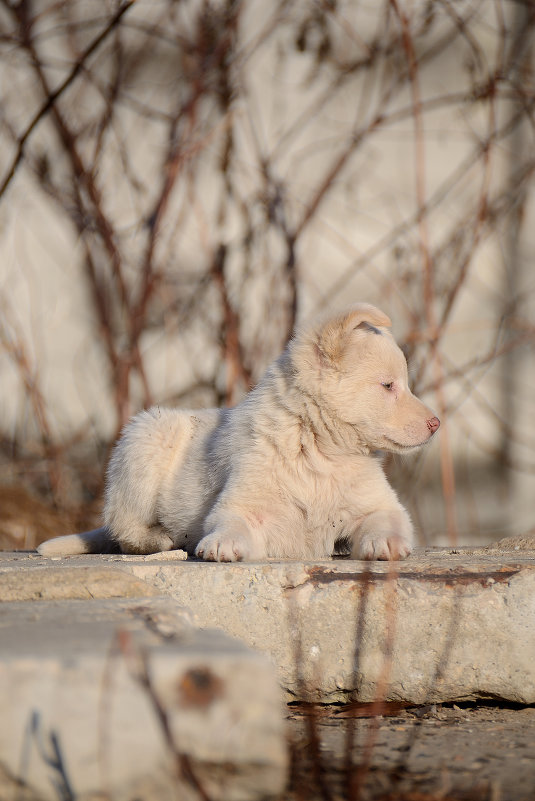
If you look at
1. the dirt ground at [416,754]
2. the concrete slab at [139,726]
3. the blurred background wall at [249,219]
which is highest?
the blurred background wall at [249,219]

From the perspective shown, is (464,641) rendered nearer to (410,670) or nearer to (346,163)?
(410,670)

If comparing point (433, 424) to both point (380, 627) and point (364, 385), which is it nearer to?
point (364, 385)

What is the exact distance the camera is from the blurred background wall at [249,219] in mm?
5602

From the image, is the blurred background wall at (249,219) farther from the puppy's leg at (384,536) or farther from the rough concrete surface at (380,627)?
the rough concrete surface at (380,627)

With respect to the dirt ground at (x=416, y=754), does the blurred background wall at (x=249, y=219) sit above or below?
above

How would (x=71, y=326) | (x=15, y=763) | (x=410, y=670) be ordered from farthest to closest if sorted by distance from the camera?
(x=71, y=326), (x=410, y=670), (x=15, y=763)

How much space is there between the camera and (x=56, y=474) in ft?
18.7

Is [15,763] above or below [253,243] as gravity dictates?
below

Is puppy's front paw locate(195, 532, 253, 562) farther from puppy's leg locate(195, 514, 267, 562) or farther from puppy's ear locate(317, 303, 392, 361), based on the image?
puppy's ear locate(317, 303, 392, 361)

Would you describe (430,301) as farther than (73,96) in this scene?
No

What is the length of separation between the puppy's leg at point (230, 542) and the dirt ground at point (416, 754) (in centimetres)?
52

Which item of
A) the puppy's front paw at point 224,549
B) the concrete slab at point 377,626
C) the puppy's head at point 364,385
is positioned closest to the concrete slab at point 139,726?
the concrete slab at point 377,626

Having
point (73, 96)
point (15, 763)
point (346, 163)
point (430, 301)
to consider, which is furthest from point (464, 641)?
point (73, 96)

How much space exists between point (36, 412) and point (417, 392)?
2301mm
